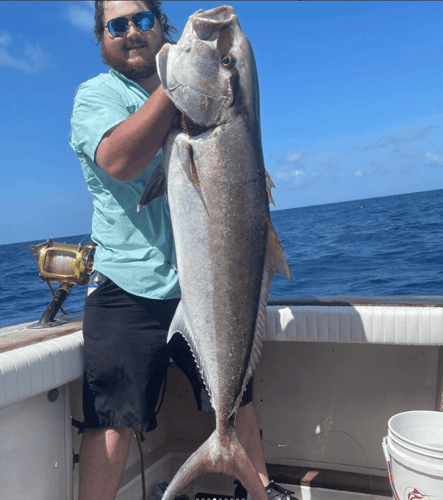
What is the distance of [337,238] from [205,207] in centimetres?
2044

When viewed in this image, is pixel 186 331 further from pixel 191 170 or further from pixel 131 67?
pixel 131 67

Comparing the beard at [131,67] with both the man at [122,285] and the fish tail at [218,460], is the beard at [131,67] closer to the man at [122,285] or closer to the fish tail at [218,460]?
the man at [122,285]

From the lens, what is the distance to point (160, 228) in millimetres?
2092

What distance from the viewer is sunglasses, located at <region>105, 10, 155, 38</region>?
1971 millimetres

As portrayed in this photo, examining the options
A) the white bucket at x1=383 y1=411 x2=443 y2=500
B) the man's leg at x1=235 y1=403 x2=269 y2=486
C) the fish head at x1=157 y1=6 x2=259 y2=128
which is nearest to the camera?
the fish head at x1=157 y1=6 x2=259 y2=128

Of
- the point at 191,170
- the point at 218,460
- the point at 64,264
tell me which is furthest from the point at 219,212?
the point at 64,264

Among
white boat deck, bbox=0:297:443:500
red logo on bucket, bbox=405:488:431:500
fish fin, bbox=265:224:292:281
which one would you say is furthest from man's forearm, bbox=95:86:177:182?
red logo on bucket, bbox=405:488:431:500

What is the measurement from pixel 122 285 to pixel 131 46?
1026mm

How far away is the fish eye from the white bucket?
156cm

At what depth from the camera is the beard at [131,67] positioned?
207 cm

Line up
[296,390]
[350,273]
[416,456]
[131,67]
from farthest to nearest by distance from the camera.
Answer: [350,273], [296,390], [131,67], [416,456]

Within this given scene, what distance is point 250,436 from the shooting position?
234cm

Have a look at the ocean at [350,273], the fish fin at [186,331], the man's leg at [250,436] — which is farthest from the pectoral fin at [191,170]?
the ocean at [350,273]

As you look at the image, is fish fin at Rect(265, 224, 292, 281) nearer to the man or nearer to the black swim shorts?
the man
